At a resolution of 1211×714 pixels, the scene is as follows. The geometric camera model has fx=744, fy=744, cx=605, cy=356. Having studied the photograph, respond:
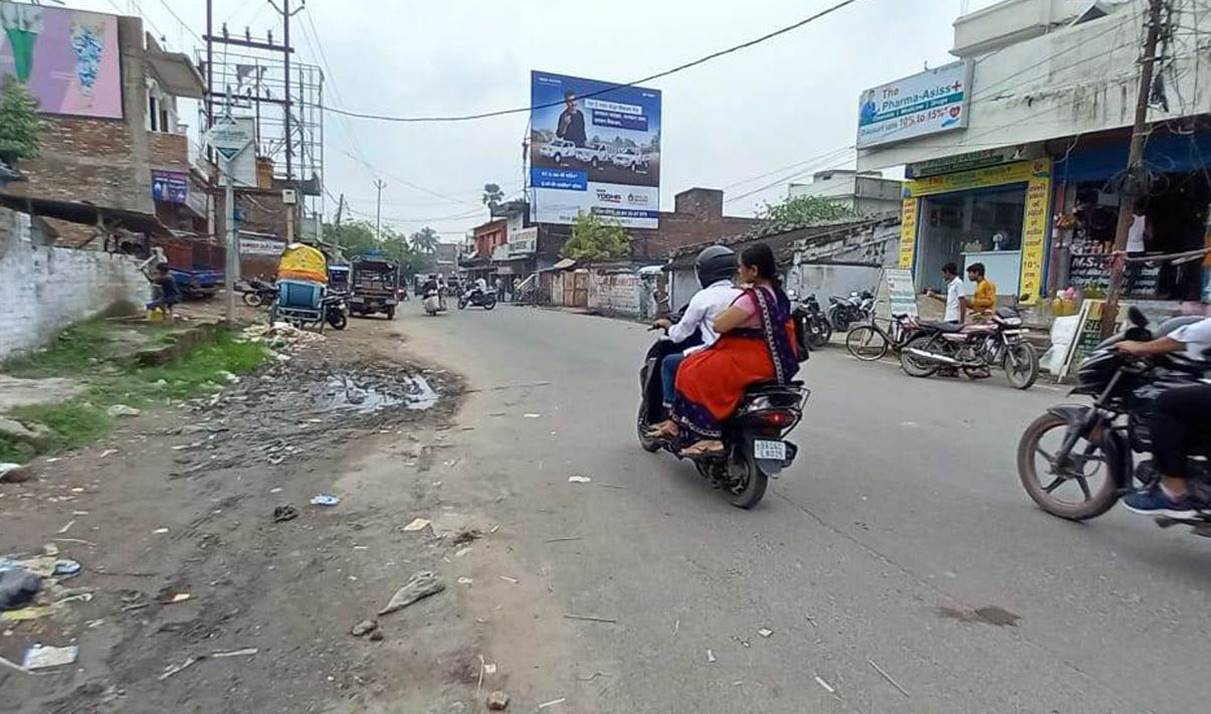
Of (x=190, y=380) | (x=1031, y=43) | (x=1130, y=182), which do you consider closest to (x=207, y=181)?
(x=190, y=380)

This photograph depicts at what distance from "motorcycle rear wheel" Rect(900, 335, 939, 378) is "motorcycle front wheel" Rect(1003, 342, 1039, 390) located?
3.44 ft

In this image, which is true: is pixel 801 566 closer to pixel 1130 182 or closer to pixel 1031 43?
pixel 1130 182

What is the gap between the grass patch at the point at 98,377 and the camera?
625 cm

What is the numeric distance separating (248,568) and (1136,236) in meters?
15.3

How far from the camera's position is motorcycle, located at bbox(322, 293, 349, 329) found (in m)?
19.8

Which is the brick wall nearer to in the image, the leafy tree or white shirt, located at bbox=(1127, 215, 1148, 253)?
white shirt, located at bbox=(1127, 215, 1148, 253)

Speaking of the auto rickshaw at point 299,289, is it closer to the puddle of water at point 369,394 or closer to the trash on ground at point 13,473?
the puddle of water at point 369,394

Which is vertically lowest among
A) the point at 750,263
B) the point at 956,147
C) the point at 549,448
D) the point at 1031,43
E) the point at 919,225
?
the point at 549,448

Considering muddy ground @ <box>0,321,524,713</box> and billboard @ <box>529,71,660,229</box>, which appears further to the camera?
billboard @ <box>529,71,660,229</box>

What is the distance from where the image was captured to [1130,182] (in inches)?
440

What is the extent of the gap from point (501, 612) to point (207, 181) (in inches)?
1188

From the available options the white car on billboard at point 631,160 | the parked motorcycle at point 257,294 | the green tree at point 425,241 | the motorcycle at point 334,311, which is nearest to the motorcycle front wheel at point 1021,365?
the motorcycle at point 334,311

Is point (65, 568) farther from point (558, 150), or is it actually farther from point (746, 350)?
point (558, 150)

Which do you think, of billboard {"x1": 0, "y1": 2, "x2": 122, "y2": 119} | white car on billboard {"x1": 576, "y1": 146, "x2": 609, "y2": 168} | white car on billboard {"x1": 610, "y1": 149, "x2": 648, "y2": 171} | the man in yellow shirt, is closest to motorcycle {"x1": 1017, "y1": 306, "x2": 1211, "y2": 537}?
the man in yellow shirt
